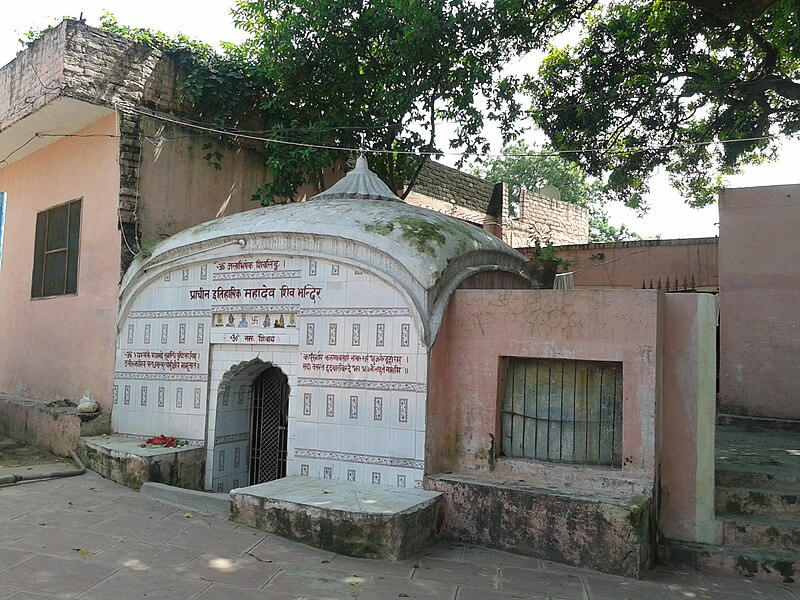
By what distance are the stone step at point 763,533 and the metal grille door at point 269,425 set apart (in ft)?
15.5

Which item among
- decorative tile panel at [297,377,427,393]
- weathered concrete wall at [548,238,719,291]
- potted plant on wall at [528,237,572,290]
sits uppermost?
weathered concrete wall at [548,238,719,291]

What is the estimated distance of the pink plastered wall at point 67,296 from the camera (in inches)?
348

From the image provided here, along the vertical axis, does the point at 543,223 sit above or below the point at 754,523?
above

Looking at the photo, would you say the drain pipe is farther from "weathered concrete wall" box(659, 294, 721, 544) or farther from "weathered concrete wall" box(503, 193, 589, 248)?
"weathered concrete wall" box(503, 193, 589, 248)

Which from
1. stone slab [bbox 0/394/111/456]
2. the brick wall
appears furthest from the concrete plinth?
the brick wall

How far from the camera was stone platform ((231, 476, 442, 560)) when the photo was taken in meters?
5.32

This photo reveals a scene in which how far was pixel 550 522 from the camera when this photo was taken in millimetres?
5523

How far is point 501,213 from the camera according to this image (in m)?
15.5

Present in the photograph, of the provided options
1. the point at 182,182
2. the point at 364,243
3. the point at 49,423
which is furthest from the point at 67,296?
the point at 364,243

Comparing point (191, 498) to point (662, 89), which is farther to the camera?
point (662, 89)

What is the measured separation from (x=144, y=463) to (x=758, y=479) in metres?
6.12

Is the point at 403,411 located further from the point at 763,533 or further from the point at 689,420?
the point at 763,533

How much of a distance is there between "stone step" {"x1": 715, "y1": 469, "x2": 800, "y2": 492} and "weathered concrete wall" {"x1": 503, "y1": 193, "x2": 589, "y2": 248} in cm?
914

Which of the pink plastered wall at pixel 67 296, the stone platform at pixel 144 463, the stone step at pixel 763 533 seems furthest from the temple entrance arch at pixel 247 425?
the stone step at pixel 763 533
